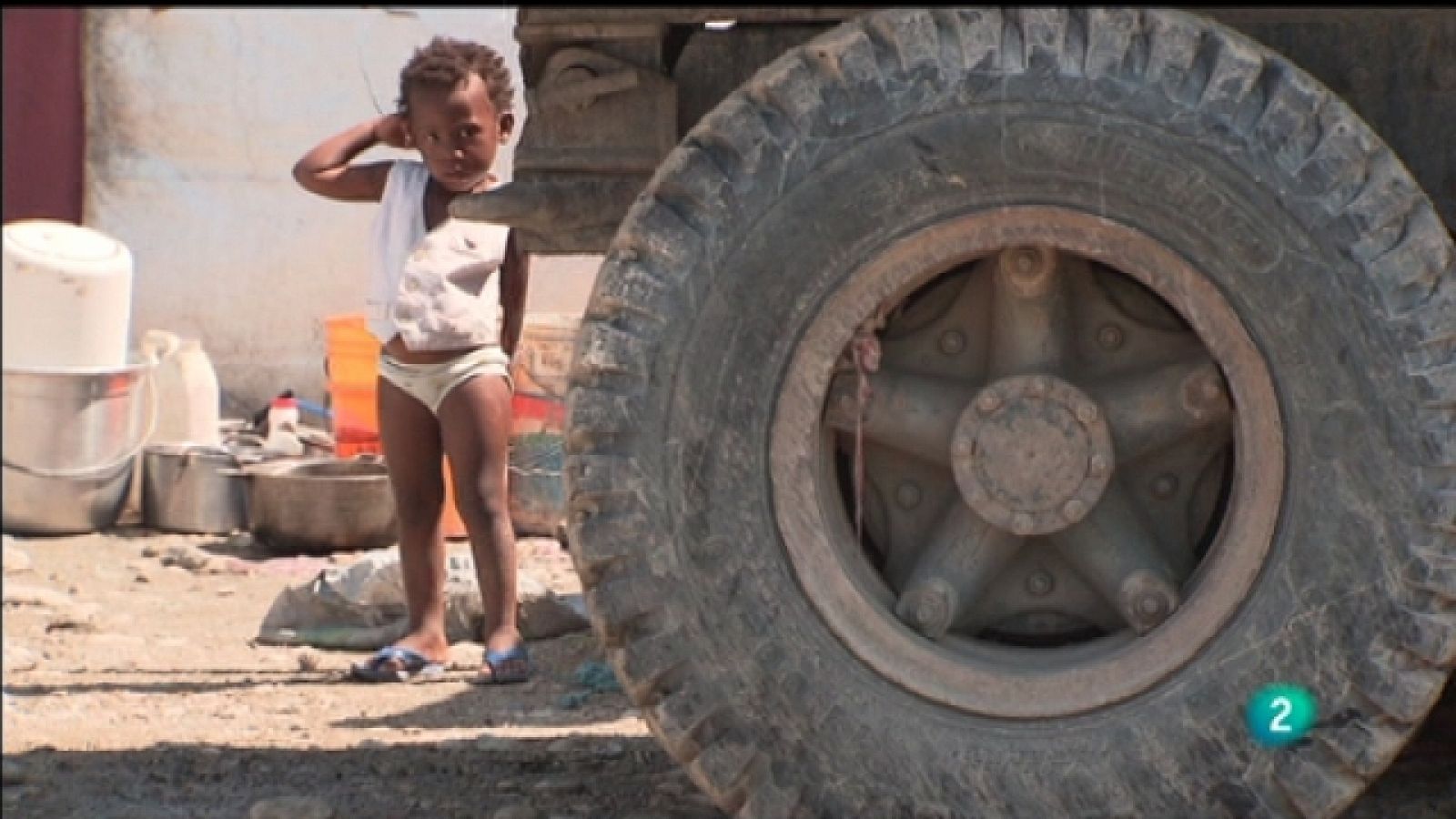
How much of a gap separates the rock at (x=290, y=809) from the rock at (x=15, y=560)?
3.57 m

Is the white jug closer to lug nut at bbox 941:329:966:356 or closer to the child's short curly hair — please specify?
the child's short curly hair

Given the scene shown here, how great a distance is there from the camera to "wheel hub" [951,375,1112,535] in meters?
3.25

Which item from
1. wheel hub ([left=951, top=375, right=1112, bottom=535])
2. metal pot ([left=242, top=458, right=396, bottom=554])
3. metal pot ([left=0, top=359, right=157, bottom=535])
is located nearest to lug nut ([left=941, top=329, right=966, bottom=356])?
wheel hub ([left=951, top=375, right=1112, bottom=535])

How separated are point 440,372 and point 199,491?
297 centimetres

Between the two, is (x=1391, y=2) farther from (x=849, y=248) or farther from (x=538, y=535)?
(x=538, y=535)

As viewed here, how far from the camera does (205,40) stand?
9781 millimetres

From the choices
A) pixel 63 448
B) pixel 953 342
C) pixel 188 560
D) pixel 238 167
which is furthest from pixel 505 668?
pixel 238 167

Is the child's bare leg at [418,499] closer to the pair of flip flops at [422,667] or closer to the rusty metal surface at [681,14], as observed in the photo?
the pair of flip flops at [422,667]

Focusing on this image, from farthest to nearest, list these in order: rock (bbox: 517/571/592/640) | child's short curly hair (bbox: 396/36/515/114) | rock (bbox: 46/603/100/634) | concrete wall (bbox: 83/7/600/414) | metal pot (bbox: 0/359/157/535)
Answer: concrete wall (bbox: 83/7/600/414)
metal pot (bbox: 0/359/157/535)
rock (bbox: 46/603/100/634)
rock (bbox: 517/571/592/640)
child's short curly hair (bbox: 396/36/515/114)

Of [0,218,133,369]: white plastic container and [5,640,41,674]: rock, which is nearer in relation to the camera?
[5,640,41,674]: rock

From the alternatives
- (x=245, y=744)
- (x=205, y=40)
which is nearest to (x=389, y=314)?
(x=245, y=744)

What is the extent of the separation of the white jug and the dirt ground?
1289mm

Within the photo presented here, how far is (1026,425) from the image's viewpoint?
3250 mm

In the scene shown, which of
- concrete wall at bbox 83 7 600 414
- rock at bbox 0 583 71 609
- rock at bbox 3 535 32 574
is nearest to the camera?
rock at bbox 0 583 71 609
